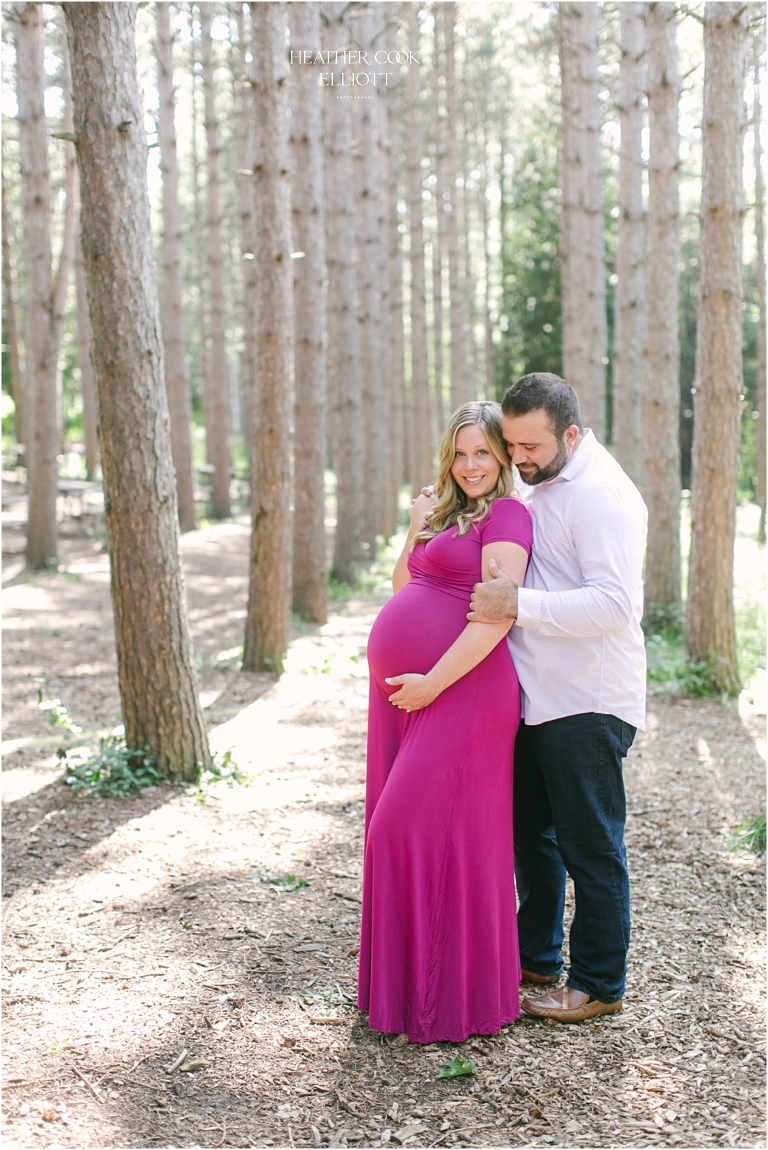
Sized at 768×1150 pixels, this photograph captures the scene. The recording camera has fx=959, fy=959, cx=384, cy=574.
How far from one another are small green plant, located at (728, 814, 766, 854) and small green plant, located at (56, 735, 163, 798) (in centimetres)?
335

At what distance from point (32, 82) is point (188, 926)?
11.7m

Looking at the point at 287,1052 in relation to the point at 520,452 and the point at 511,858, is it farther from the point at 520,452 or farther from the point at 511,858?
the point at 520,452

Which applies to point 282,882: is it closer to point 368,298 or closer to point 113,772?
point 113,772

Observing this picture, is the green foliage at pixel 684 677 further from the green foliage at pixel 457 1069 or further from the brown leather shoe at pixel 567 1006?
the green foliage at pixel 457 1069

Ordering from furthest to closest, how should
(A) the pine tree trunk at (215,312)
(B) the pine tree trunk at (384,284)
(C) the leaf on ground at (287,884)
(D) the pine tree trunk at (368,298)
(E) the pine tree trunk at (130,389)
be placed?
(A) the pine tree trunk at (215,312) < (B) the pine tree trunk at (384,284) < (D) the pine tree trunk at (368,298) < (E) the pine tree trunk at (130,389) < (C) the leaf on ground at (287,884)

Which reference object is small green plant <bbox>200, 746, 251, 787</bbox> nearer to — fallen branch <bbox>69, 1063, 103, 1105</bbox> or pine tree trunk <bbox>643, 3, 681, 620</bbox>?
fallen branch <bbox>69, 1063, 103, 1105</bbox>

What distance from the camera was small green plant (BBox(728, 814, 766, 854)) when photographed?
512 cm

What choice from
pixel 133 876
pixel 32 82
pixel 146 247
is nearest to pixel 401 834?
pixel 133 876

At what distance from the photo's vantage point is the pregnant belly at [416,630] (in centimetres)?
336

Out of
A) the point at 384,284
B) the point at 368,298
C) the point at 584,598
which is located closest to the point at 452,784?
the point at 584,598

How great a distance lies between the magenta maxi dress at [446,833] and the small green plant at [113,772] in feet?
8.83

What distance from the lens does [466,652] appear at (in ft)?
10.7

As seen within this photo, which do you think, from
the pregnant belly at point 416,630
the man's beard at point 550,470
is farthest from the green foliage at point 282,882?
the man's beard at point 550,470

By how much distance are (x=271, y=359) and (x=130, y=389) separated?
3094mm
